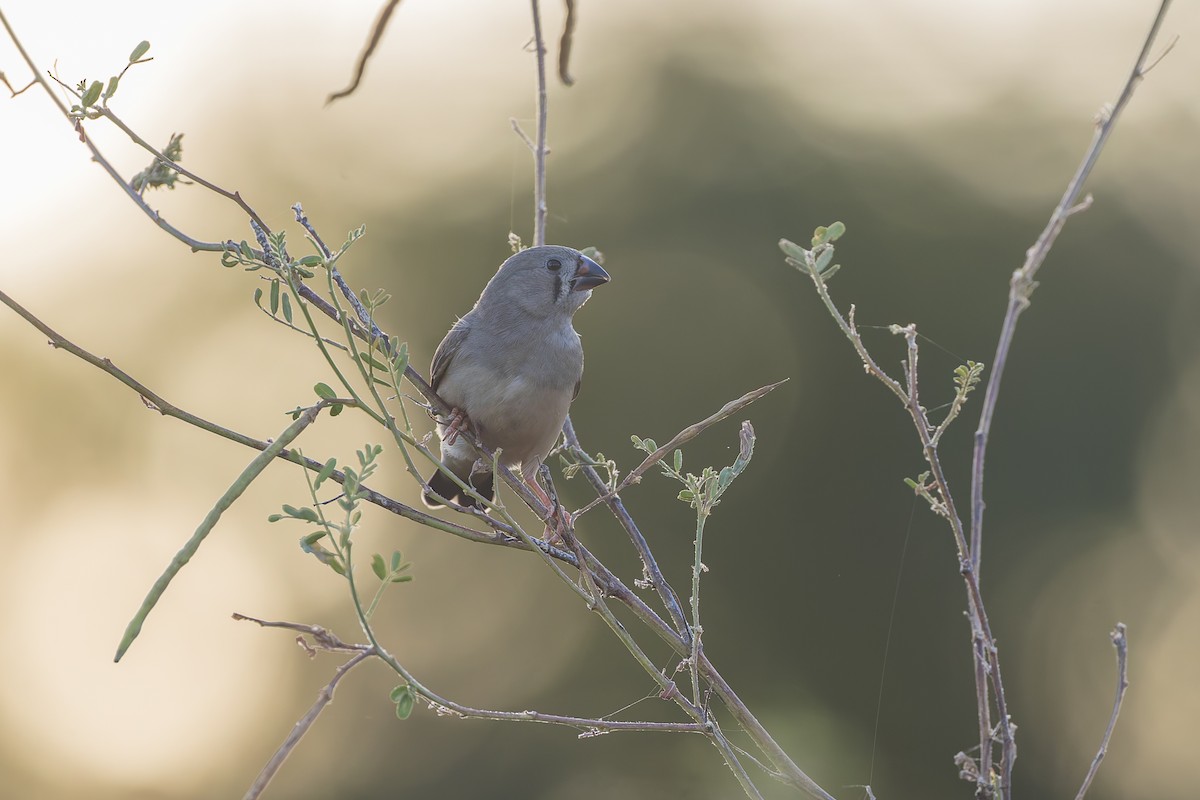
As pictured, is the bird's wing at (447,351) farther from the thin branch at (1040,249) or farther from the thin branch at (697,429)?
the thin branch at (1040,249)

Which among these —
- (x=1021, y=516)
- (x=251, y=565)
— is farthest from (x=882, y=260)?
(x=251, y=565)

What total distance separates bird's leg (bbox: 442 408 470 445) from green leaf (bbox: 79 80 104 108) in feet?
6.95

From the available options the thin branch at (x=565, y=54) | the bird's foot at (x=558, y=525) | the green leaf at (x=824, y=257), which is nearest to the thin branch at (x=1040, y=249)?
the green leaf at (x=824, y=257)

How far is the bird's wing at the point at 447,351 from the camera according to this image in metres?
4.99

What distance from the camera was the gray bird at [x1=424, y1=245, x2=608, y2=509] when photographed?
467cm

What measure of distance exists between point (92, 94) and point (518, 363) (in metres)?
2.47

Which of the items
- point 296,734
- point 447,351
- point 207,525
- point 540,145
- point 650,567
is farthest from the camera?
point 447,351

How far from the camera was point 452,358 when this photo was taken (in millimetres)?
4965

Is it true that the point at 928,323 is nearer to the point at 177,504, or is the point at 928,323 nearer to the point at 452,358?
the point at 177,504

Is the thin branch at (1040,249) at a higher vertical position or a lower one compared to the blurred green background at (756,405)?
higher

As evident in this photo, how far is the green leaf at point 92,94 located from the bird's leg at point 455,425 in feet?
6.95

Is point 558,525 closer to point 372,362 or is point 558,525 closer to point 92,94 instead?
point 372,362

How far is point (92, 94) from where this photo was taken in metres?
2.47

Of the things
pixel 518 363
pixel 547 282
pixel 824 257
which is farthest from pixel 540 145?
pixel 547 282
